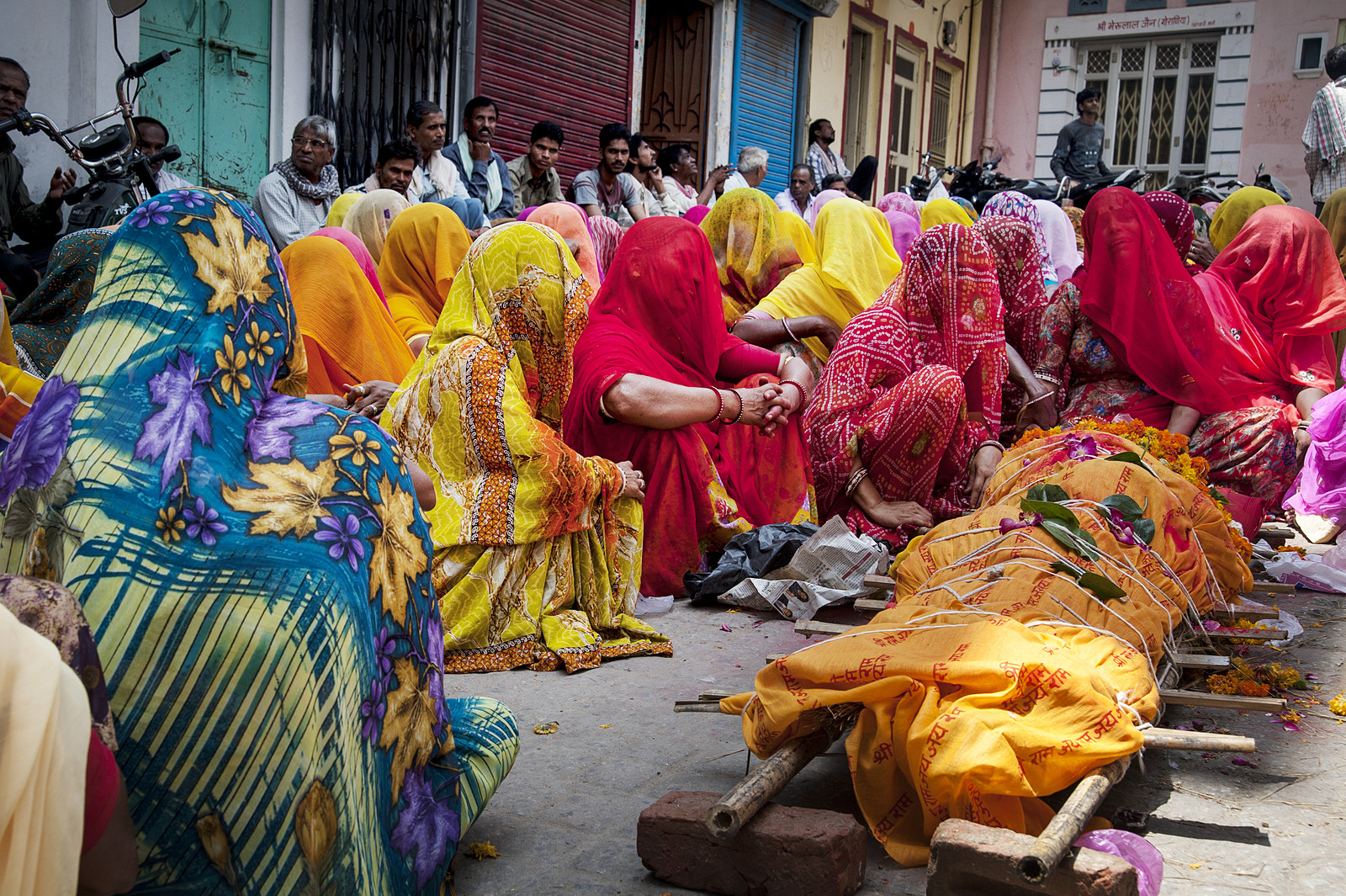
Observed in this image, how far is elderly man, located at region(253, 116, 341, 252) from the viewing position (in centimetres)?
668

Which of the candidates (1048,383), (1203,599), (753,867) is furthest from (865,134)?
(753,867)

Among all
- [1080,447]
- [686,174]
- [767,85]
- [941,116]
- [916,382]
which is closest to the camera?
[1080,447]

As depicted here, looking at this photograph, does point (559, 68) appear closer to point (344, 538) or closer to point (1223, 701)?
point (1223, 701)

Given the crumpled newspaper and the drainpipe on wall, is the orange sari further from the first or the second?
the drainpipe on wall

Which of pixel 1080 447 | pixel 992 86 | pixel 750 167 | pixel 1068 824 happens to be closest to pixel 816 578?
pixel 1080 447

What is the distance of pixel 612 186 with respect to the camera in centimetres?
920

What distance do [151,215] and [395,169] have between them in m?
5.80

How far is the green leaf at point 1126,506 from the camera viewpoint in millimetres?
3045

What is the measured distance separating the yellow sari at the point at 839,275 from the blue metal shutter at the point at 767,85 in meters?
7.62

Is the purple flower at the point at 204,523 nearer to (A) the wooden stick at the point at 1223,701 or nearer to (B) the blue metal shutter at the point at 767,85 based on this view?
(A) the wooden stick at the point at 1223,701

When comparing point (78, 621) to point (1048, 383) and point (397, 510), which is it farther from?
point (1048, 383)

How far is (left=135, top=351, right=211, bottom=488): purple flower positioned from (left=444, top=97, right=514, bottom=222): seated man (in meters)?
6.51

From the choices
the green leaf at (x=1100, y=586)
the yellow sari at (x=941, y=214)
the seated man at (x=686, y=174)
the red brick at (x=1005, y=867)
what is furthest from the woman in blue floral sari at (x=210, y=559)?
the seated man at (x=686, y=174)

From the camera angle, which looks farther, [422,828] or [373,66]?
[373,66]
